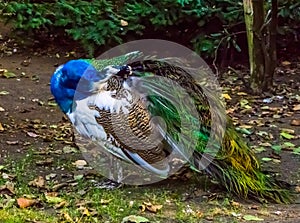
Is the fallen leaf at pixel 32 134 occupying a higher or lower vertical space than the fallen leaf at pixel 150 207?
lower

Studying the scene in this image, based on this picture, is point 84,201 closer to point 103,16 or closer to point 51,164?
point 51,164

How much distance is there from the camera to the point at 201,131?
3.93m

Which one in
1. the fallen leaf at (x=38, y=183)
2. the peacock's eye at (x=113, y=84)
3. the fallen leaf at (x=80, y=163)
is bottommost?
the fallen leaf at (x=80, y=163)

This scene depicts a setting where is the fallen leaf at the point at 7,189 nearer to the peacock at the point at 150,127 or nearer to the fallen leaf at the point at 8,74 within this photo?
the peacock at the point at 150,127

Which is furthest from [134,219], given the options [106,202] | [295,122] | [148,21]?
[148,21]

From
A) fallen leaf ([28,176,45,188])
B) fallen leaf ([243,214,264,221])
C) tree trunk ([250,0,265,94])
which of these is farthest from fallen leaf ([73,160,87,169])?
tree trunk ([250,0,265,94])

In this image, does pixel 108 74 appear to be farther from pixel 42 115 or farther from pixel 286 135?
pixel 42 115

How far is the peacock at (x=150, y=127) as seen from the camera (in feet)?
12.4

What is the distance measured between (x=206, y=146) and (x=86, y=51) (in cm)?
466

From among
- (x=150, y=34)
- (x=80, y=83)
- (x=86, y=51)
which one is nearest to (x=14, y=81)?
(x=86, y=51)

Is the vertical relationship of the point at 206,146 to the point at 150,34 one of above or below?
above

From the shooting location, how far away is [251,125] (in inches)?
222

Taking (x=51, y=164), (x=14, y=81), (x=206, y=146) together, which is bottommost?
(x=14, y=81)

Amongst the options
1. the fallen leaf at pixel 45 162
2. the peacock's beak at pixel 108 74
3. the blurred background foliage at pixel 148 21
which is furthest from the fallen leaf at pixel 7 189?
the blurred background foliage at pixel 148 21
